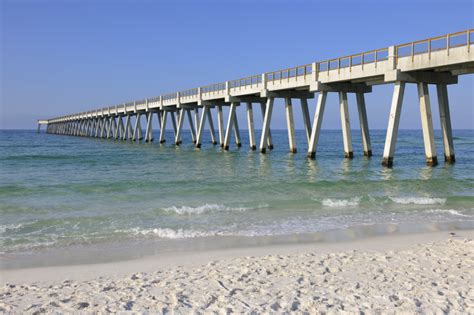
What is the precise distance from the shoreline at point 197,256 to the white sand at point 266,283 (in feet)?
0.06

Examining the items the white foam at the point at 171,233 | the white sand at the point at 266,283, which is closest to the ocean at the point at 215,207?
the white foam at the point at 171,233

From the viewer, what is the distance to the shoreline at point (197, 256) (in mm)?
6645

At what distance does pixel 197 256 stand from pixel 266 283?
2042mm

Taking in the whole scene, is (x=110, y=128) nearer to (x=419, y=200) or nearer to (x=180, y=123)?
(x=180, y=123)

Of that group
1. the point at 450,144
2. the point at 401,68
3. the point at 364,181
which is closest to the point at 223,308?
the point at 364,181

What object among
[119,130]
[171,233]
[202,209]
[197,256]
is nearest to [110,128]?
[119,130]

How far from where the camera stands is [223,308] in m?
5.08

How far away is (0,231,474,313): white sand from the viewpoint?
5184 millimetres

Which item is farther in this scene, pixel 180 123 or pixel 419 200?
pixel 180 123

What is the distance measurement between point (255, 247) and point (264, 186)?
891cm

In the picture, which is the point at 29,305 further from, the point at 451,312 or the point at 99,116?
the point at 99,116

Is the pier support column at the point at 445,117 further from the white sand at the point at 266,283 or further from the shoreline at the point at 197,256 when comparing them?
the white sand at the point at 266,283

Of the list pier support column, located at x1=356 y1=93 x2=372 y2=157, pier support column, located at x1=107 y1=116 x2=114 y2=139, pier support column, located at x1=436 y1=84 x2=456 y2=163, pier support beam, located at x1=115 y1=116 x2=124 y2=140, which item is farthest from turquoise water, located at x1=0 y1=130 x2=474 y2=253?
pier support column, located at x1=107 y1=116 x2=114 y2=139

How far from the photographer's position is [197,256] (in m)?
7.72
